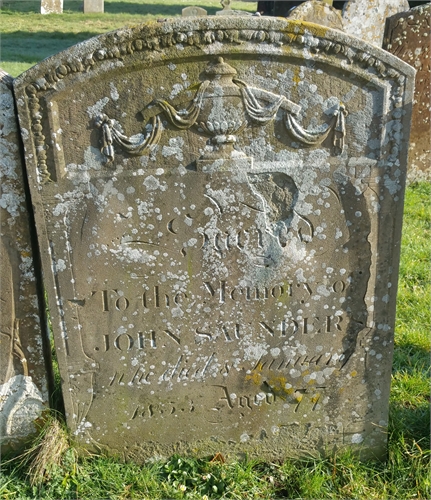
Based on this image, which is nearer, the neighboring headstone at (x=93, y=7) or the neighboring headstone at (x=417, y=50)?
the neighboring headstone at (x=417, y=50)

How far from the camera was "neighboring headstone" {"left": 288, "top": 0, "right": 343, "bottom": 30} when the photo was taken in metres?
5.80

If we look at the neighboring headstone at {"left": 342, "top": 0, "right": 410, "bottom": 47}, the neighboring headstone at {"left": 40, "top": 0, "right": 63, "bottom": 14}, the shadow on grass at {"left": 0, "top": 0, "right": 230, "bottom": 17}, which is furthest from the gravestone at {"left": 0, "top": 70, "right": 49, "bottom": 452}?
the neighboring headstone at {"left": 40, "top": 0, "right": 63, "bottom": 14}

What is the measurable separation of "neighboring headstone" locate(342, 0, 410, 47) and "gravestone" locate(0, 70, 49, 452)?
567 centimetres

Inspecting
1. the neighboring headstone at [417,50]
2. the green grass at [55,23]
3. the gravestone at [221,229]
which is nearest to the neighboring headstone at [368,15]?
the neighboring headstone at [417,50]

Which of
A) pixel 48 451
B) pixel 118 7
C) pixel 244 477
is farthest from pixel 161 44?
pixel 118 7

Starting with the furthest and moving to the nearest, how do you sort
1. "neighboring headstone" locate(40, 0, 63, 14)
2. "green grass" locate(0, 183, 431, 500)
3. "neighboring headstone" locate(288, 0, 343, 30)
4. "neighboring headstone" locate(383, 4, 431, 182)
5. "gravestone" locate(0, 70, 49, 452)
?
"neighboring headstone" locate(40, 0, 63, 14), "neighboring headstone" locate(383, 4, 431, 182), "neighboring headstone" locate(288, 0, 343, 30), "green grass" locate(0, 183, 431, 500), "gravestone" locate(0, 70, 49, 452)

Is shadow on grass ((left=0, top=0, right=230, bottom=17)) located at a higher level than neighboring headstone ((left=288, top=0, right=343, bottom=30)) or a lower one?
higher

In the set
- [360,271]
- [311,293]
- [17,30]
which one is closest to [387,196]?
[360,271]

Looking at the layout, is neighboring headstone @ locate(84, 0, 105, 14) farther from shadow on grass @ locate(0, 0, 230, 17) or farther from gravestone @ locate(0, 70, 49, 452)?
gravestone @ locate(0, 70, 49, 452)

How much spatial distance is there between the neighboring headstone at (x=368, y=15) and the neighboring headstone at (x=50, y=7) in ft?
60.3

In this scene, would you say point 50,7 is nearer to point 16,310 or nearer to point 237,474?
point 16,310

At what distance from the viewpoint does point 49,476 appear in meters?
3.21

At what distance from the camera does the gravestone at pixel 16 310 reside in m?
2.80

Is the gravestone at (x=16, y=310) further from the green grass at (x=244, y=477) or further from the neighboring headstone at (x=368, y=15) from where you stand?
Answer: the neighboring headstone at (x=368, y=15)
